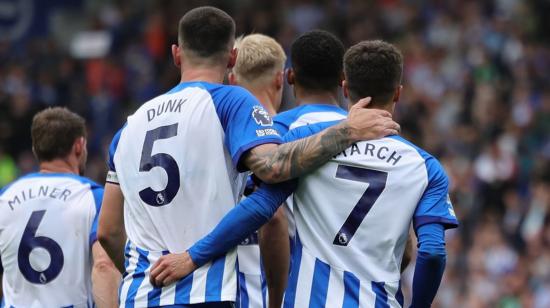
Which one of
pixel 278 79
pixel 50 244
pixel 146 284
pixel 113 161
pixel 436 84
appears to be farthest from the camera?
pixel 436 84

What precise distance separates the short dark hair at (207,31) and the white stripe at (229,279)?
96 cm

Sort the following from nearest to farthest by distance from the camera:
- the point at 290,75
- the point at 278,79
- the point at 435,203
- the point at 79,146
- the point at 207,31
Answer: the point at 435,203 → the point at 207,31 → the point at 290,75 → the point at 278,79 → the point at 79,146

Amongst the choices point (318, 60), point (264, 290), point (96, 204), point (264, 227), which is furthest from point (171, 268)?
point (96, 204)

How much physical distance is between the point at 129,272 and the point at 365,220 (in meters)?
1.15

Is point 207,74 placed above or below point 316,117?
above

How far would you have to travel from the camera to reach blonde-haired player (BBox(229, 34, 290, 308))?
616 centimetres

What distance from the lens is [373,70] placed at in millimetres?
5648

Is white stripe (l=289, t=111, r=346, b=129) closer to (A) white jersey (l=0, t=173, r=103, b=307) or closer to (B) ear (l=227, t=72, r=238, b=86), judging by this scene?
(B) ear (l=227, t=72, r=238, b=86)

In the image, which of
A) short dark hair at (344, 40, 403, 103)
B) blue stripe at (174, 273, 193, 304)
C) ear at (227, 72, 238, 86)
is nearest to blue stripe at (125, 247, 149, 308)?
blue stripe at (174, 273, 193, 304)

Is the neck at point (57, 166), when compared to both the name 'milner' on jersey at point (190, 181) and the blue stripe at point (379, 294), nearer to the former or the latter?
the name 'milner' on jersey at point (190, 181)

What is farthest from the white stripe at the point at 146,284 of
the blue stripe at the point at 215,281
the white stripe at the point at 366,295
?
the white stripe at the point at 366,295

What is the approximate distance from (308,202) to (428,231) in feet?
1.84

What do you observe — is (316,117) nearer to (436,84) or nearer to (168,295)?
(168,295)

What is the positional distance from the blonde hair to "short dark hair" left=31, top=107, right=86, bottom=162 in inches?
39.6
